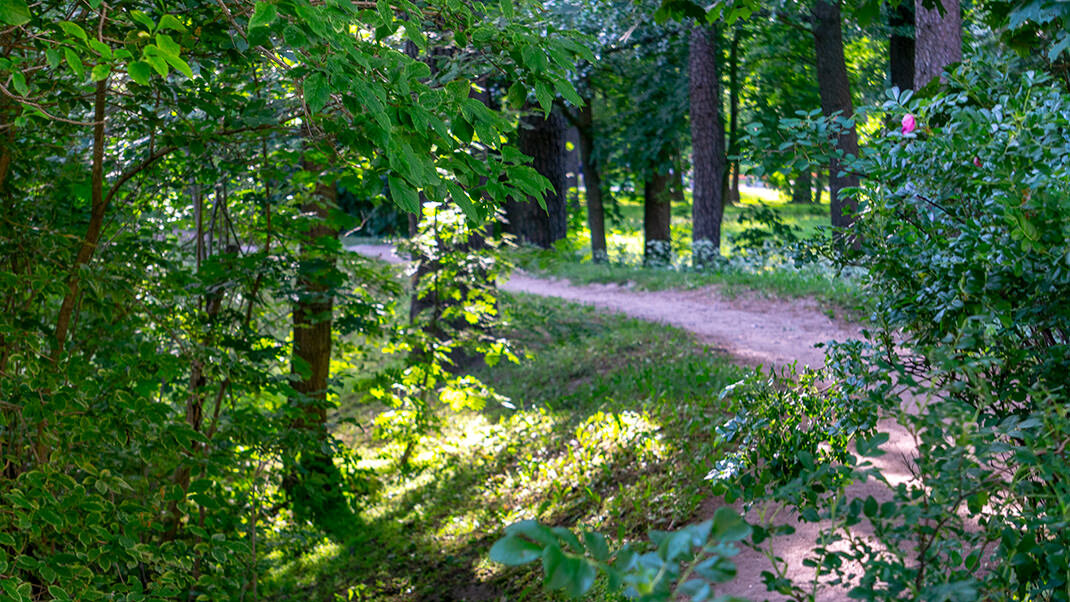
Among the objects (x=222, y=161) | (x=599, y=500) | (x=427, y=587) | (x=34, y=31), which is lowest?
(x=427, y=587)

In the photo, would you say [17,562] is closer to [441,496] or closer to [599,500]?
[599,500]

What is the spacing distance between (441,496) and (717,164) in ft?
32.8

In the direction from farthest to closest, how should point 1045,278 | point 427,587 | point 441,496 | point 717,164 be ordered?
point 717,164
point 441,496
point 427,587
point 1045,278

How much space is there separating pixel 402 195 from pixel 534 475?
15.8ft

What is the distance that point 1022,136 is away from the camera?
8.38 ft

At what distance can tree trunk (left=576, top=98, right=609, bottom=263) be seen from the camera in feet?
61.5

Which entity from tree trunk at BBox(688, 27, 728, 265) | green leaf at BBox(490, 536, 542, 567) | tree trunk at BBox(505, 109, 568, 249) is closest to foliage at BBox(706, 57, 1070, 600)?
green leaf at BBox(490, 536, 542, 567)

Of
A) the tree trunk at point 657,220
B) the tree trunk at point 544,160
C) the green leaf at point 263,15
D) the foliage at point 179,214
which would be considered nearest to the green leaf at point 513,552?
the foliage at point 179,214

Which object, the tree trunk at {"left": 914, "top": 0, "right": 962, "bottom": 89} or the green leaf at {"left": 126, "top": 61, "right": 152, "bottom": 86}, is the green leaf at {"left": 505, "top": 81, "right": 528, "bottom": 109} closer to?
the green leaf at {"left": 126, "top": 61, "right": 152, "bottom": 86}

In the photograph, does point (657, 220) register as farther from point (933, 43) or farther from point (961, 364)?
point (961, 364)

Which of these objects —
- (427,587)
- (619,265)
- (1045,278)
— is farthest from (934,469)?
(619,265)

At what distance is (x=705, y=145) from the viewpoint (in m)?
15.1

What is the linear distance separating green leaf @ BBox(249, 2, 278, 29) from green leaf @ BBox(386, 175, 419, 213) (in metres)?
0.50

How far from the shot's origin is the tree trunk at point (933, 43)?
293 inches
